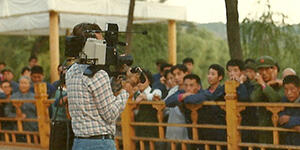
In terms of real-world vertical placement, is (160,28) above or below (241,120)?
above

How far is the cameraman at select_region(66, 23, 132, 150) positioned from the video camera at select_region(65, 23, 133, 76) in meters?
0.05

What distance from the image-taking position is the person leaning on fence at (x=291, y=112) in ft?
22.6

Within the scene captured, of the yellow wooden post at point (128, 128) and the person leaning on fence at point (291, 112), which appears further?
the yellow wooden post at point (128, 128)

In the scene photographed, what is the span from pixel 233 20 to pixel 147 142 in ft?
6.87

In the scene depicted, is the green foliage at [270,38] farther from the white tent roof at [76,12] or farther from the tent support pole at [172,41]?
the tent support pole at [172,41]

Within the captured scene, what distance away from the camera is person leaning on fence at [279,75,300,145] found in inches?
271

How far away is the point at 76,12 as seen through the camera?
11945mm

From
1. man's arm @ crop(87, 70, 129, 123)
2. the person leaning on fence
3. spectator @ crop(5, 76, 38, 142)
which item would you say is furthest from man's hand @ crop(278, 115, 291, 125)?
spectator @ crop(5, 76, 38, 142)

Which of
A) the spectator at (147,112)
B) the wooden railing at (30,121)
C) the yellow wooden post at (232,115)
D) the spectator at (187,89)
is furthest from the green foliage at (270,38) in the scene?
the wooden railing at (30,121)

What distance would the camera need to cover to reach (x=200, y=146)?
7.96 metres

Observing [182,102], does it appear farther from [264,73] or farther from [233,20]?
[233,20]

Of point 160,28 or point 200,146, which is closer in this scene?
point 200,146

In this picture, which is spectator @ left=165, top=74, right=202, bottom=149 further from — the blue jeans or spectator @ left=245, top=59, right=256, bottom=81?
the blue jeans

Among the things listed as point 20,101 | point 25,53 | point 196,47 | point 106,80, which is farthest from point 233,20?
point 196,47
